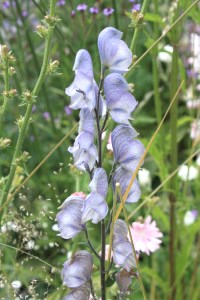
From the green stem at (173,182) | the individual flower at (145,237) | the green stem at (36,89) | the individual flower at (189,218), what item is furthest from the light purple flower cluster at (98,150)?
the individual flower at (189,218)

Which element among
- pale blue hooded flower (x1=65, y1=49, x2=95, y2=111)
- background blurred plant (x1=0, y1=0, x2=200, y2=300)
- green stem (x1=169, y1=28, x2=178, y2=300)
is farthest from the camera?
green stem (x1=169, y1=28, x2=178, y2=300)

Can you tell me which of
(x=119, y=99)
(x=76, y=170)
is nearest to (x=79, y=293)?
(x=119, y=99)

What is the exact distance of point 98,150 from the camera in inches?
43.0

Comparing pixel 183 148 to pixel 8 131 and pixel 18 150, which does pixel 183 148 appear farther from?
pixel 18 150

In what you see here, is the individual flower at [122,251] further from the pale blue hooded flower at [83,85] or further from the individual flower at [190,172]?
the individual flower at [190,172]

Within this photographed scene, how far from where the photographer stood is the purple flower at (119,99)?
41.9 inches

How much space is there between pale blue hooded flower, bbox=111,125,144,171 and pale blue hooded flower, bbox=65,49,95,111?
0.30ft

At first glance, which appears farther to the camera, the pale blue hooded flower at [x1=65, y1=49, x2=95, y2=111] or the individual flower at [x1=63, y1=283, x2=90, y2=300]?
the individual flower at [x1=63, y1=283, x2=90, y2=300]

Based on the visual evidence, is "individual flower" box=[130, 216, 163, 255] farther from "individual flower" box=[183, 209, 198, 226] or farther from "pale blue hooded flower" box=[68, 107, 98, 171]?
"pale blue hooded flower" box=[68, 107, 98, 171]

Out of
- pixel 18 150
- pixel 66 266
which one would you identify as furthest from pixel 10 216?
pixel 66 266

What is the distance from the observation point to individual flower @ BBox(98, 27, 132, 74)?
41.6 inches

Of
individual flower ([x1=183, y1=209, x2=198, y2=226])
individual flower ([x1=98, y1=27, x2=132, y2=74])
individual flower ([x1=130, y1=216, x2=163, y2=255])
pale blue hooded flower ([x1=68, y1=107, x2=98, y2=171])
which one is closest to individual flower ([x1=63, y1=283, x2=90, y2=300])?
pale blue hooded flower ([x1=68, y1=107, x2=98, y2=171])

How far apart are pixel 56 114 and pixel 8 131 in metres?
0.27

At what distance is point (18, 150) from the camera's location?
1335 millimetres
